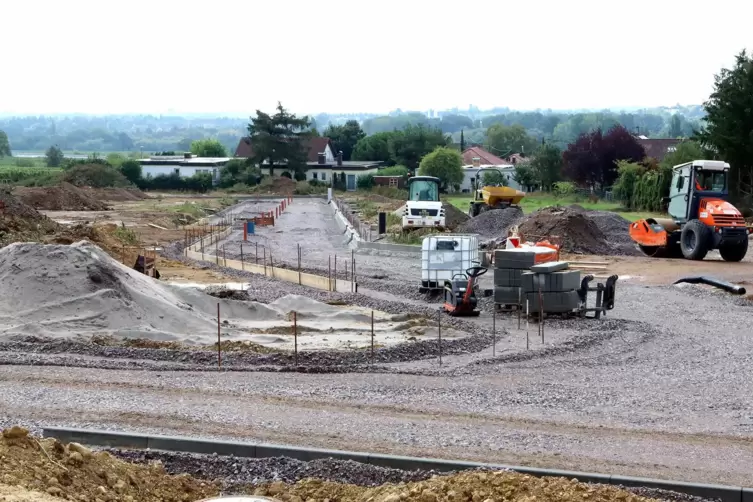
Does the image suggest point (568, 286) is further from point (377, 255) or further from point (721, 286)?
point (377, 255)

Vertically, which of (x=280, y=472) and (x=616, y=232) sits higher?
(x=280, y=472)

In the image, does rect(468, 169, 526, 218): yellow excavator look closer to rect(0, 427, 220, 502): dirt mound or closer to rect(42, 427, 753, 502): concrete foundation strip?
rect(42, 427, 753, 502): concrete foundation strip

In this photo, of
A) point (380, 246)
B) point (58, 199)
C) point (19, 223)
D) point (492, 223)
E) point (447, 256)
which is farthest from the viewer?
point (58, 199)

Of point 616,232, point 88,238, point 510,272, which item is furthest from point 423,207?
point 510,272

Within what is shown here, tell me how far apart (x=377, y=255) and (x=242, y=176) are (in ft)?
178

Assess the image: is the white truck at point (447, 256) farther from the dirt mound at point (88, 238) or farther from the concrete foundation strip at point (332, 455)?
the concrete foundation strip at point (332, 455)

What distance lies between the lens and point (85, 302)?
1805 cm

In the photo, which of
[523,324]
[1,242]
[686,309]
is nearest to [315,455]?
[523,324]

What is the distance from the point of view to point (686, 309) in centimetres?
2209

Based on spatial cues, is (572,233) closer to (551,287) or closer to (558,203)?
(551,287)

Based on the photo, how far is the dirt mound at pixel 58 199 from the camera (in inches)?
2267

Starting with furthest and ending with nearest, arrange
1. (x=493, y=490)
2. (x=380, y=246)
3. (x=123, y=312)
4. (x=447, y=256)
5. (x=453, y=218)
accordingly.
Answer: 1. (x=453, y=218)
2. (x=380, y=246)
3. (x=447, y=256)
4. (x=123, y=312)
5. (x=493, y=490)

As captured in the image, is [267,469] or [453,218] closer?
[267,469]

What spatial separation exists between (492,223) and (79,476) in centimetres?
3361
